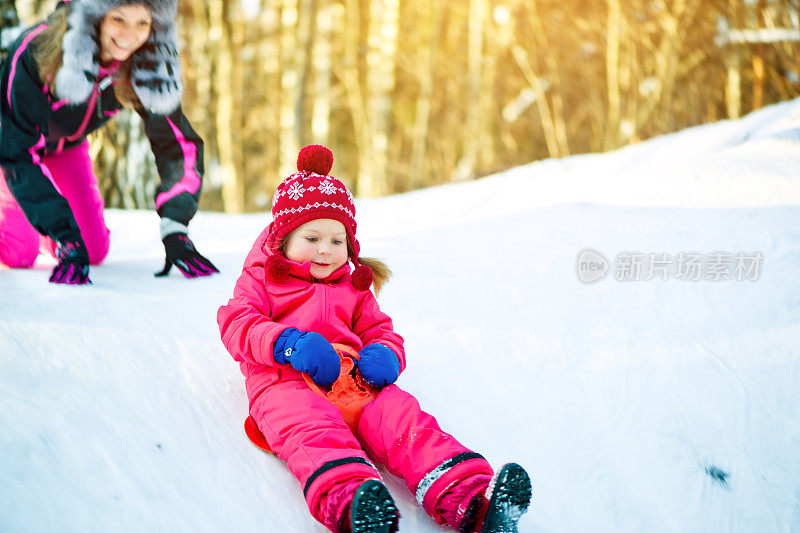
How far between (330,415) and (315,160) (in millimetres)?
625

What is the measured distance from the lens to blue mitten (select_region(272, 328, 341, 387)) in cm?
124

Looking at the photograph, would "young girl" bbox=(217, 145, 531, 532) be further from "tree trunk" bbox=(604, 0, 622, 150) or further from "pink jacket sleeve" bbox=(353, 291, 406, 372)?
"tree trunk" bbox=(604, 0, 622, 150)

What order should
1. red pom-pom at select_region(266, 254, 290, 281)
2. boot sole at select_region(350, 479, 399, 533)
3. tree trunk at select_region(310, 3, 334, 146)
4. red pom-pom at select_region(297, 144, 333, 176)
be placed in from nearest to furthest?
1. boot sole at select_region(350, 479, 399, 533)
2. red pom-pom at select_region(266, 254, 290, 281)
3. red pom-pom at select_region(297, 144, 333, 176)
4. tree trunk at select_region(310, 3, 334, 146)

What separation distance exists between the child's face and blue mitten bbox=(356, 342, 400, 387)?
0.23 m

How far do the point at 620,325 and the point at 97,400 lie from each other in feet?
4.83

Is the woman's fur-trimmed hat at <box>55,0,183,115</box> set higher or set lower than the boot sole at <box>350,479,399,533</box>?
higher

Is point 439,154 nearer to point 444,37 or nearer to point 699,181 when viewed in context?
point 444,37

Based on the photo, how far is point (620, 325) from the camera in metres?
1.98

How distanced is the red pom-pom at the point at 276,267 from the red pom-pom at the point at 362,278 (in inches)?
6.4

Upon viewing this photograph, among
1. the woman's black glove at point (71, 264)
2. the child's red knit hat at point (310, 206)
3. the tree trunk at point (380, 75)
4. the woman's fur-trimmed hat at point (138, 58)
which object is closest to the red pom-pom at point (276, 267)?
the child's red knit hat at point (310, 206)

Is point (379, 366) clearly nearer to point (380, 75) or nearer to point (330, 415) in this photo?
point (330, 415)

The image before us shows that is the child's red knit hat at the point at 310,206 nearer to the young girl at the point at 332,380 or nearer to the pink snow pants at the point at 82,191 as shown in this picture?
the young girl at the point at 332,380

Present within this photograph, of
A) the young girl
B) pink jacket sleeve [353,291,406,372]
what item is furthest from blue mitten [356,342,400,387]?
pink jacket sleeve [353,291,406,372]

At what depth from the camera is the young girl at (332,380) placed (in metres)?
1.09
